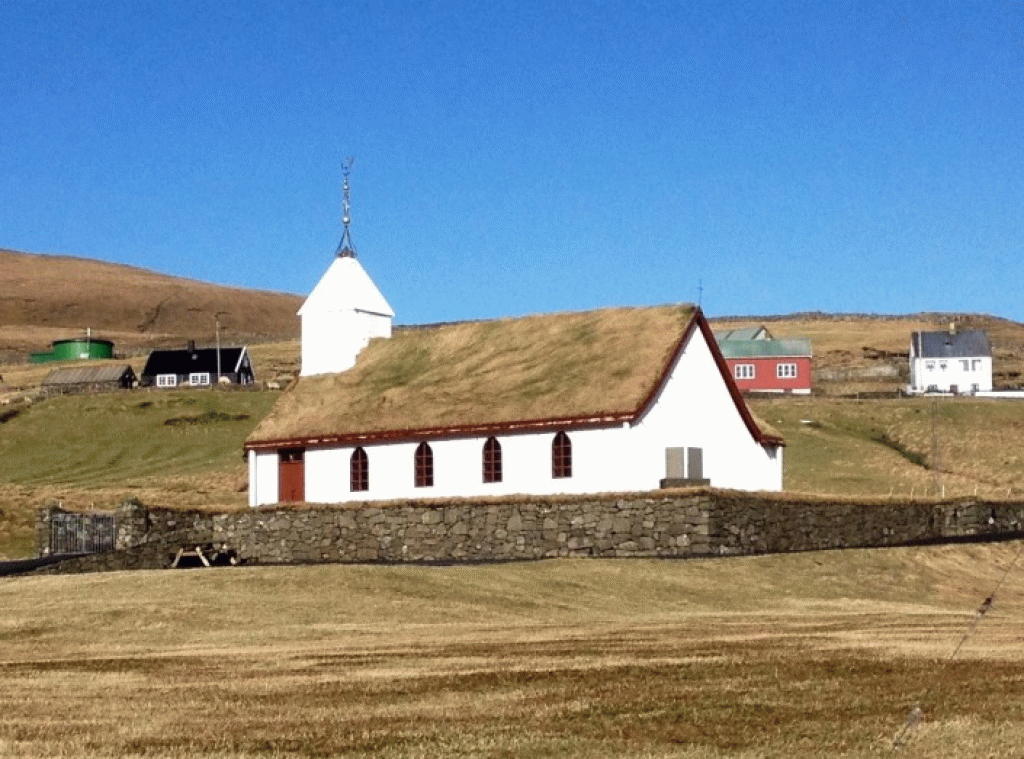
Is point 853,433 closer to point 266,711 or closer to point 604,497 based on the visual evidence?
point 604,497

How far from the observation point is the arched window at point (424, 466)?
5300cm

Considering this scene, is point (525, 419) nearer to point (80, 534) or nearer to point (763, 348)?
point (80, 534)

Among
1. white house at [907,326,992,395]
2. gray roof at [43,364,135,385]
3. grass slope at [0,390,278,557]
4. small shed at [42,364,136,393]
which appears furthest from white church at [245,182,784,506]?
white house at [907,326,992,395]

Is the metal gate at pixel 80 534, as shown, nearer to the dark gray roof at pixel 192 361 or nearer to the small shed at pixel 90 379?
the small shed at pixel 90 379

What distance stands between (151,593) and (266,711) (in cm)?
1715

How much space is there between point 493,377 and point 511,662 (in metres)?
31.7

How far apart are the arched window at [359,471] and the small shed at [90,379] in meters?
71.2

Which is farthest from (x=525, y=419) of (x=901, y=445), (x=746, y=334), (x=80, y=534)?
(x=746, y=334)

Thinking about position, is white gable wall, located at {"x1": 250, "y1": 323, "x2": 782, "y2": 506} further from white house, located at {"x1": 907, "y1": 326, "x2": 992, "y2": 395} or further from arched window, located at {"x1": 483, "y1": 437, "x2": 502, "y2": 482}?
white house, located at {"x1": 907, "y1": 326, "x2": 992, "y2": 395}

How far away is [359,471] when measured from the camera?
54.5 meters

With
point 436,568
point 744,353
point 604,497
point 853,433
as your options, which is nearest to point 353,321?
point 604,497

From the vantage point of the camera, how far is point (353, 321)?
6153cm

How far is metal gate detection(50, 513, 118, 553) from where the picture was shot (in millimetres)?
52750

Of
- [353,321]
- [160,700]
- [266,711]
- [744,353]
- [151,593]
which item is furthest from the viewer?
[744,353]
